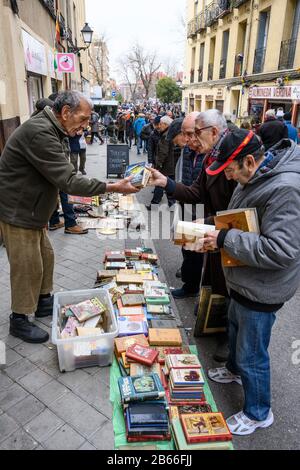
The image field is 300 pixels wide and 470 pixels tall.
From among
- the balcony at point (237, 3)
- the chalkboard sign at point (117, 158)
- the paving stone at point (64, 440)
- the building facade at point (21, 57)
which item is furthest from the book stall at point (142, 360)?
the balcony at point (237, 3)

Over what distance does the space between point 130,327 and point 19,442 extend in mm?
1312

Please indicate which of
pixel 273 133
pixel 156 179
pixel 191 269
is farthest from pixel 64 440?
pixel 273 133

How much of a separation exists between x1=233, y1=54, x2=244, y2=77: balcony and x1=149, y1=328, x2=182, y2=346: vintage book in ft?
61.9

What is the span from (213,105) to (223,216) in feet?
77.4

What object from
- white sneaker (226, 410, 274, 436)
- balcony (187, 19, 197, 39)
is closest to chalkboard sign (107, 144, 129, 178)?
white sneaker (226, 410, 274, 436)

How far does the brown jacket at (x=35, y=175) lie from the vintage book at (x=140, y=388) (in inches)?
57.0

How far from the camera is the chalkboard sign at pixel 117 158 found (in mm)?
10016

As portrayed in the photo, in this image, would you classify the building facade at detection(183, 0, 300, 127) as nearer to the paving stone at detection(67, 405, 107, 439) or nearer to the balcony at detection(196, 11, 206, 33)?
the balcony at detection(196, 11, 206, 33)

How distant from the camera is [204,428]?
2.16m

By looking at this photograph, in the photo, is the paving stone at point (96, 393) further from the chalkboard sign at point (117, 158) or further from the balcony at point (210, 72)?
the balcony at point (210, 72)

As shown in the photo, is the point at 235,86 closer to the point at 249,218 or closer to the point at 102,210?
the point at 102,210

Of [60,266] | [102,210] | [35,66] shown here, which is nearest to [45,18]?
[35,66]

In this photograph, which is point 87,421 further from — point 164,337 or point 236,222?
point 236,222

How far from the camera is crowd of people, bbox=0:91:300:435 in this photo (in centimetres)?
186
